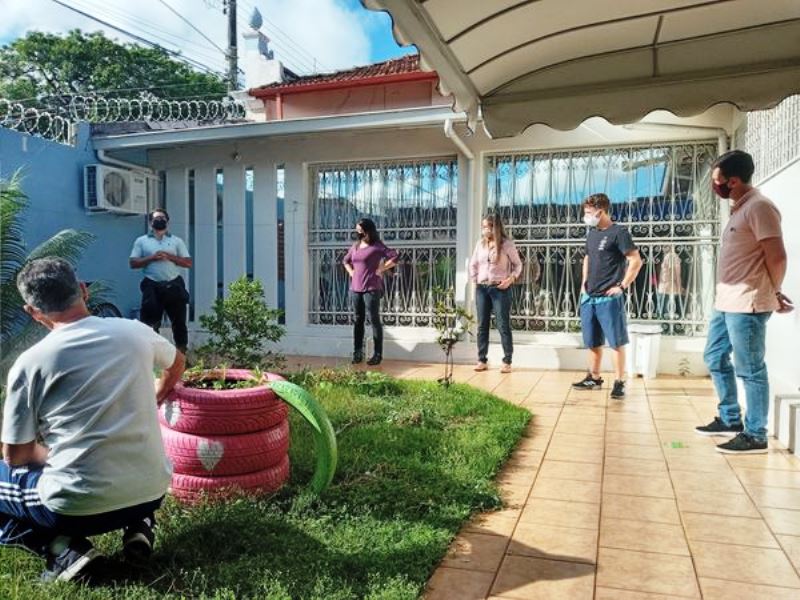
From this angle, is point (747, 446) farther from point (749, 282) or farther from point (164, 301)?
point (164, 301)

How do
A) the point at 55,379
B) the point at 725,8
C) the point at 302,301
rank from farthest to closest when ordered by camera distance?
the point at 302,301 < the point at 725,8 < the point at 55,379

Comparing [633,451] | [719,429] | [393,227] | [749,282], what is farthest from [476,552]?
[393,227]

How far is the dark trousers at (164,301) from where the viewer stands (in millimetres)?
6523

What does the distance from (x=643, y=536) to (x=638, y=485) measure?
2.22 ft

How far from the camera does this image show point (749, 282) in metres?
A: 3.59

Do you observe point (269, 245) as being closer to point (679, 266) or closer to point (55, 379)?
point (679, 266)

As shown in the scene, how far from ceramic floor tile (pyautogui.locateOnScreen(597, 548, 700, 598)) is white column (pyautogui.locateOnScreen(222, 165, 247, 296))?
21.7 feet

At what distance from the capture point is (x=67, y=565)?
2.06 m

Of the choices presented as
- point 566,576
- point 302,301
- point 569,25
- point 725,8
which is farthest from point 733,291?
point 302,301

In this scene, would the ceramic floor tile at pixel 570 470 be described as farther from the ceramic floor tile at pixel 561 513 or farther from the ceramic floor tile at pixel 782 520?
the ceramic floor tile at pixel 782 520

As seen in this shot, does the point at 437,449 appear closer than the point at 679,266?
Yes

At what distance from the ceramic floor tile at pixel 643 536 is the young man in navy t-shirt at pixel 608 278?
8.83 feet

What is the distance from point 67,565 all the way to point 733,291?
3693mm

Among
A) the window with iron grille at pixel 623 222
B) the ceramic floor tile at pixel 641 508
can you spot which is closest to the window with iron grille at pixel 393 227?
the window with iron grille at pixel 623 222
